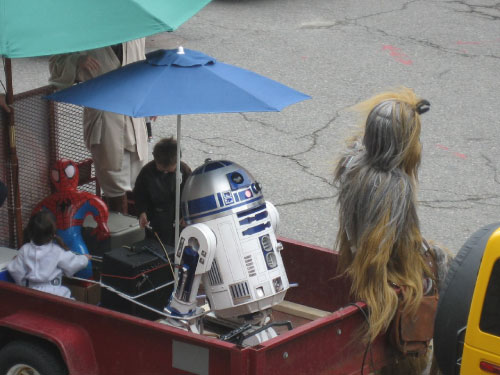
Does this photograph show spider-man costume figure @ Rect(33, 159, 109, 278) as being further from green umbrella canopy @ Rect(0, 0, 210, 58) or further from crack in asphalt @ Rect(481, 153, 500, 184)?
crack in asphalt @ Rect(481, 153, 500, 184)

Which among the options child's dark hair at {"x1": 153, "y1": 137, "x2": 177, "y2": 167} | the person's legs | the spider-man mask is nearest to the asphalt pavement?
the person's legs

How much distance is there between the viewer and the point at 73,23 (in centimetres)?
450

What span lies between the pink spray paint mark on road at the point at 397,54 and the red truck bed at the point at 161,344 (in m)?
7.76

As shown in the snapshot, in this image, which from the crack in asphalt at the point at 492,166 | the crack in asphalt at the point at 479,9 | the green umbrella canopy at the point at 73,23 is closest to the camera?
the green umbrella canopy at the point at 73,23

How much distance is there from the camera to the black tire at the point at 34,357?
4.59 m

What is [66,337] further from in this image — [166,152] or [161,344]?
[166,152]

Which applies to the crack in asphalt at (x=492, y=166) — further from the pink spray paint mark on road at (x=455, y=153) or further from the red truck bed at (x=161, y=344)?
the red truck bed at (x=161, y=344)

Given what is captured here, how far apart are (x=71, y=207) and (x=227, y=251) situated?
65.5 inches

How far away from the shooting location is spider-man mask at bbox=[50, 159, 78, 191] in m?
5.91

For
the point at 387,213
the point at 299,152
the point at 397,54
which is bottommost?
the point at 299,152

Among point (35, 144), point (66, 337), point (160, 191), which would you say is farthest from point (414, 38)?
point (66, 337)

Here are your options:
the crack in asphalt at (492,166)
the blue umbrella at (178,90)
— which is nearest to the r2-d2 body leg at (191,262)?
the blue umbrella at (178,90)

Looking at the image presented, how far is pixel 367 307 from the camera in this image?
15.0ft

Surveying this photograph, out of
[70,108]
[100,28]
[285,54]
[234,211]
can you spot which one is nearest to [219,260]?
[234,211]
